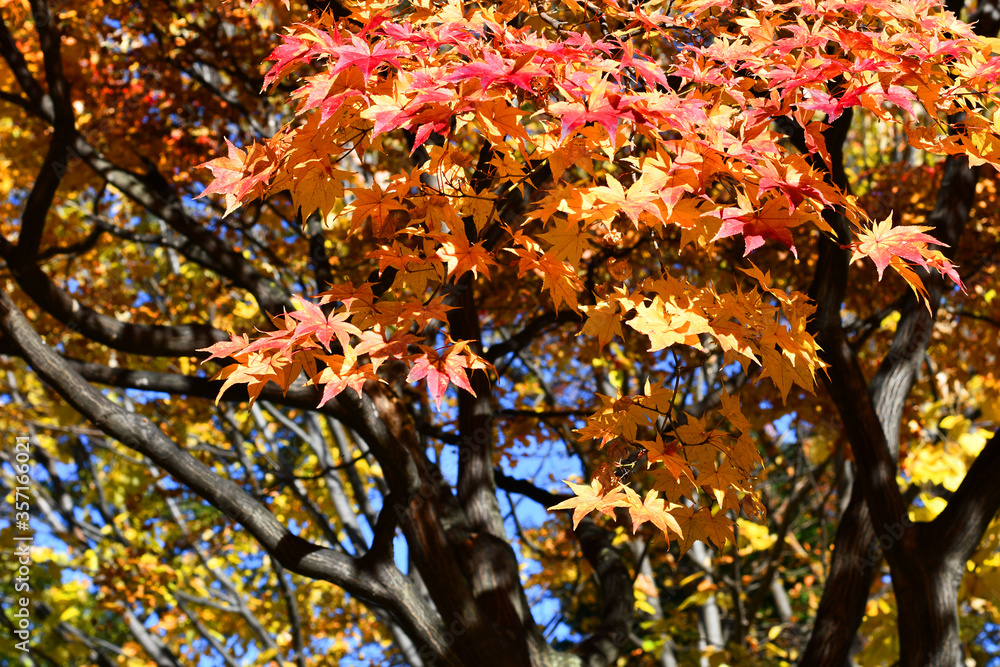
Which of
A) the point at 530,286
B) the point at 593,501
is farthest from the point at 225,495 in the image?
the point at 530,286

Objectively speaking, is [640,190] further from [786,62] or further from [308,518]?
[308,518]

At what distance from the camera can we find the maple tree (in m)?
2.10

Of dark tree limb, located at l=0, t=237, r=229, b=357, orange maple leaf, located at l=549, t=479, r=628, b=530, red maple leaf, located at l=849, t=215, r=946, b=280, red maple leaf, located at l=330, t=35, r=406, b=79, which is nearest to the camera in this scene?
red maple leaf, located at l=330, t=35, r=406, b=79

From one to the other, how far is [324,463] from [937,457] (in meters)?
4.99

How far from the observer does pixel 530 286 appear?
6062 millimetres

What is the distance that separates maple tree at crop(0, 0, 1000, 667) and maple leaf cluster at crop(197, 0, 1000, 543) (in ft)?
0.05

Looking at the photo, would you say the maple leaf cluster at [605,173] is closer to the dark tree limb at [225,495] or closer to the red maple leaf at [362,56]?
the red maple leaf at [362,56]

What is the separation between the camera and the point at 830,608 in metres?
4.11

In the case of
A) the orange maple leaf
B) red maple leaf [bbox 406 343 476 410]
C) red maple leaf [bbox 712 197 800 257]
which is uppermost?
red maple leaf [bbox 712 197 800 257]

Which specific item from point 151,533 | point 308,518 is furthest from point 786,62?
point 151,533

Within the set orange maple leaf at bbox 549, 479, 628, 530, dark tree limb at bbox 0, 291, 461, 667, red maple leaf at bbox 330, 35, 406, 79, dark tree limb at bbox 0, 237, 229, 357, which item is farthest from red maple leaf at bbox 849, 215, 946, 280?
dark tree limb at bbox 0, 237, 229, 357

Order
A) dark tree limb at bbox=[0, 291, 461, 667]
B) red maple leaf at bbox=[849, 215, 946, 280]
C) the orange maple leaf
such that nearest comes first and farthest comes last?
the orange maple leaf < red maple leaf at bbox=[849, 215, 946, 280] < dark tree limb at bbox=[0, 291, 461, 667]

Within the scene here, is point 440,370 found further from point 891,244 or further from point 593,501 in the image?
point 891,244

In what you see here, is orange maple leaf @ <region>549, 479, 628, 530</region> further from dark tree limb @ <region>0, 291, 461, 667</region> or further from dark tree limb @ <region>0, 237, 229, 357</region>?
dark tree limb @ <region>0, 237, 229, 357</region>
